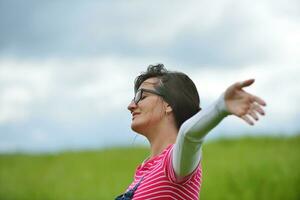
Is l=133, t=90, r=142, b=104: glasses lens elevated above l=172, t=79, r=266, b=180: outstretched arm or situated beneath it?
elevated above

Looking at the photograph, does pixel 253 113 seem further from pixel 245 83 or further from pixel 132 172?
pixel 132 172

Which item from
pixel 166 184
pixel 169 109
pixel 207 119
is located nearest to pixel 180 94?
pixel 169 109

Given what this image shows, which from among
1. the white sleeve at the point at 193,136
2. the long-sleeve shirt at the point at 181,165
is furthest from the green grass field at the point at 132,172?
the white sleeve at the point at 193,136

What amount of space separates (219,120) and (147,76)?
1069 mm

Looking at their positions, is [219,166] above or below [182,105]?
below

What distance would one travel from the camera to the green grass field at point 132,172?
12578mm

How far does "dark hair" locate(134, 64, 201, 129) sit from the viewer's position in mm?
3840

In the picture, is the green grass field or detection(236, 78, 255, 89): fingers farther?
the green grass field

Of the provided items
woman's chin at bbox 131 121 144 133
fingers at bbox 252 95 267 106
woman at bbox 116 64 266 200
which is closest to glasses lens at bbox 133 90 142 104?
woman at bbox 116 64 266 200

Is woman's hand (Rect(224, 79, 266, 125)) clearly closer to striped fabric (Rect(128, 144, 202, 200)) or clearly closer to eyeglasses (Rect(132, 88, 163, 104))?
striped fabric (Rect(128, 144, 202, 200))

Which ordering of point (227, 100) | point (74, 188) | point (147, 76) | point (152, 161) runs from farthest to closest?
point (74, 188)
point (147, 76)
point (152, 161)
point (227, 100)

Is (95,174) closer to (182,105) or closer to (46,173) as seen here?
(46,173)

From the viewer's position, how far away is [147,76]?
407 cm

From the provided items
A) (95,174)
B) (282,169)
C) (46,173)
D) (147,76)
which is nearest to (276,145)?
(282,169)
